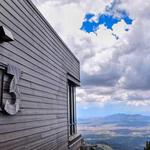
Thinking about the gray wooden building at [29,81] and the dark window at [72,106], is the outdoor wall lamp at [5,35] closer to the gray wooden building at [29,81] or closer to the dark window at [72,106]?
the gray wooden building at [29,81]

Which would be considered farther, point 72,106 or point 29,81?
point 72,106

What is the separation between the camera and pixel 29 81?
5512 mm

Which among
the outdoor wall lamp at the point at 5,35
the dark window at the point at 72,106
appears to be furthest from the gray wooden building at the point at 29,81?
the dark window at the point at 72,106

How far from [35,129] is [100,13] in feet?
28.1

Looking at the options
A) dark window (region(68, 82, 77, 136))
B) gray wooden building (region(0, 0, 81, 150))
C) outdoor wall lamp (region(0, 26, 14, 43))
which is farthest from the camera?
dark window (region(68, 82, 77, 136))

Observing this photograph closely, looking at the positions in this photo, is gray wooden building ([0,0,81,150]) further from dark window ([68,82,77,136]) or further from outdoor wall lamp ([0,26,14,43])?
dark window ([68,82,77,136])

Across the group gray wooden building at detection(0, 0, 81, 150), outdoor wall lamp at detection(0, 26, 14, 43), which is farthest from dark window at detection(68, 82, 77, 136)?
outdoor wall lamp at detection(0, 26, 14, 43)

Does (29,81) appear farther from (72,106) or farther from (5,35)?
(72,106)

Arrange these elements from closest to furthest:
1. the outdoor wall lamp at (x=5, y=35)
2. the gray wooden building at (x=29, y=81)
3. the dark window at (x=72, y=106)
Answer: the outdoor wall lamp at (x=5, y=35), the gray wooden building at (x=29, y=81), the dark window at (x=72, y=106)

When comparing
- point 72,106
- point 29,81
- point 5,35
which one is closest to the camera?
point 5,35

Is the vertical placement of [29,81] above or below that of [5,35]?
below

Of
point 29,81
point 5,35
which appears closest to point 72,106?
point 29,81

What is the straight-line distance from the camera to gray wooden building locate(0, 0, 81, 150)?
4.43 m

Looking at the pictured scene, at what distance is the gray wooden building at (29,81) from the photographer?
4.43m
